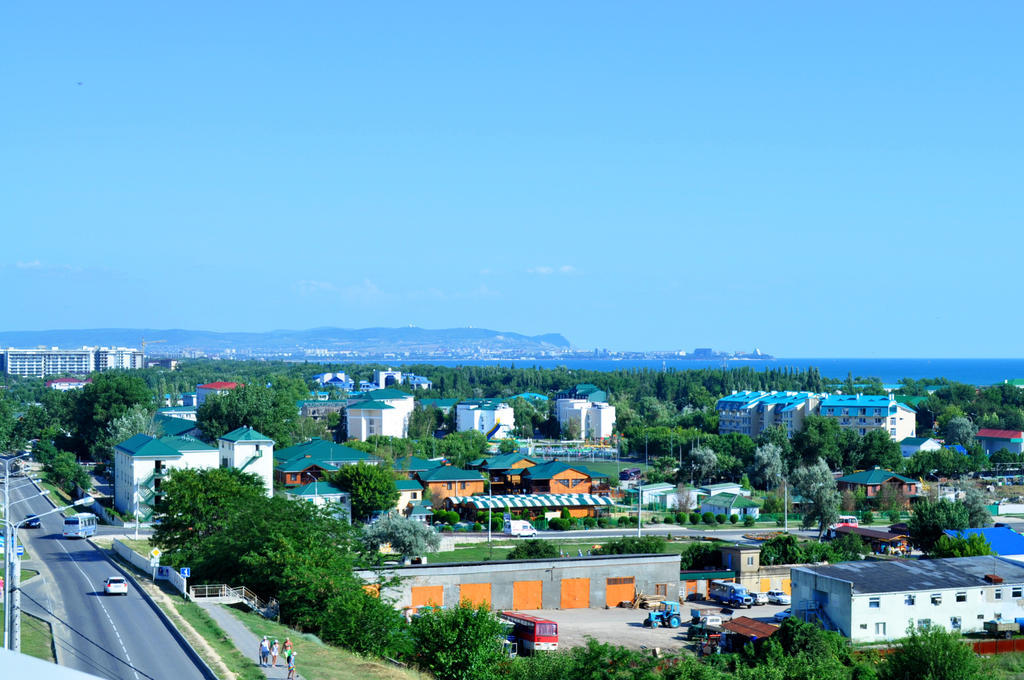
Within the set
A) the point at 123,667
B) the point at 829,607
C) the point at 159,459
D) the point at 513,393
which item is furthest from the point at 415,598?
the point at 513,393

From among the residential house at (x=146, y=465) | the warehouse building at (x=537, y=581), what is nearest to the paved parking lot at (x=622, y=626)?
the warehouse building at (x=537, y=581)

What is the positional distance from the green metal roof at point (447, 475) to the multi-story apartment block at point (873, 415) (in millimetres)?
44180

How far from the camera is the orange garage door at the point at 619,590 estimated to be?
38562mm

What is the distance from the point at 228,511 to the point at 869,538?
3251cm

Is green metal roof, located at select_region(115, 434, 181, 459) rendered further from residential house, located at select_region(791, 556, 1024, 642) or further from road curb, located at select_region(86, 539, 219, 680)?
residential house, located at select_region(791, 556, 1024, 642)

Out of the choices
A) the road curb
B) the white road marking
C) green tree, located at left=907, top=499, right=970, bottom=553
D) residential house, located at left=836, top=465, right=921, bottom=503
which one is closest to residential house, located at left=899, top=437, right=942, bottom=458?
residential house, located at left=836, top=465, right=921, bottom=503

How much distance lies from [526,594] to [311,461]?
29758 mm

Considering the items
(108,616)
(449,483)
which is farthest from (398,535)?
(449,483)

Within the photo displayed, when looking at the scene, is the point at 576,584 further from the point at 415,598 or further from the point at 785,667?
the point at 785,667

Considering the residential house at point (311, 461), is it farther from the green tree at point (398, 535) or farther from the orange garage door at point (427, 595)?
the orange garage door at point (427, 595)

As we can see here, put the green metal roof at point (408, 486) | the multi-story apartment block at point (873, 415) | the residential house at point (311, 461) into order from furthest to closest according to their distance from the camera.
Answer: the multi-story apartment block at point (873, 415) → the residential house at point (311, 461) → the green metal roof at point (408, 486)

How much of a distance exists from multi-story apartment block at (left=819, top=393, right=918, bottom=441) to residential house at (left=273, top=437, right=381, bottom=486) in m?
50.0

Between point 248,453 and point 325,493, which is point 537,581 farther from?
Answer: point 248,453

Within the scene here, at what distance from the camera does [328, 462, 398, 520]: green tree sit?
181 feet
